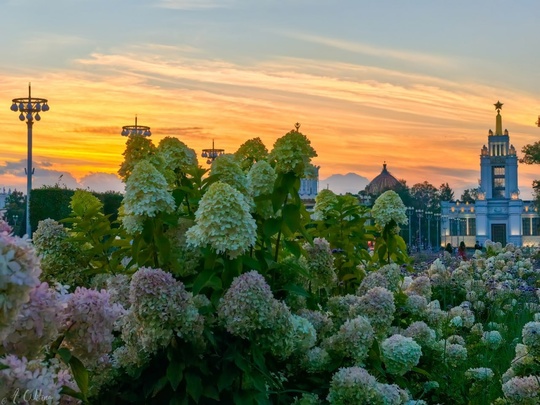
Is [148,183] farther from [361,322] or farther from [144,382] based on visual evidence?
[361,322]

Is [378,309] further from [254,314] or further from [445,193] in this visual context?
[445,193]

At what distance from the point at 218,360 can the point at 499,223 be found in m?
132

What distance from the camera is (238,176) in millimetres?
4438

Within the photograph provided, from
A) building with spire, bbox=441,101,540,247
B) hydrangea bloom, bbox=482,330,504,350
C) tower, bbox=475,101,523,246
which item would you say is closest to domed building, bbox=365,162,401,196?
building with spire, bbox=441,101,540,247

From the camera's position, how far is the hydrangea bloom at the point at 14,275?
1.77m

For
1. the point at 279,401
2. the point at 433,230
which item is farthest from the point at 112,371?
the point at 433,230

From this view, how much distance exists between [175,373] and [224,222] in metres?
0.74

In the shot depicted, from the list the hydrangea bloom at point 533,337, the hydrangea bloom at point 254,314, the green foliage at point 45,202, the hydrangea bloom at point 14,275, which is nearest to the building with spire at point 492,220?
the green foliage at point 45,202

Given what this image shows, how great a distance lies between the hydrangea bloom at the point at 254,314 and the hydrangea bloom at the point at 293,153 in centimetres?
97

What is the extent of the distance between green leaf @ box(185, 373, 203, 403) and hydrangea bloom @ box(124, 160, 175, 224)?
87cm

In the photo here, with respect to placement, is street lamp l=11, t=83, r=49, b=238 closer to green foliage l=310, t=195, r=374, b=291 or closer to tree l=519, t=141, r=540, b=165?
green foliage l=310, t=195, r=374, b=291

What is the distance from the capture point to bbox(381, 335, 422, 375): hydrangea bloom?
15.4 feet

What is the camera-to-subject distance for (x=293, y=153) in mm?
4438

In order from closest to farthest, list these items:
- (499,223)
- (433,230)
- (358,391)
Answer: (358,391) < (433,230) < (499,223)
